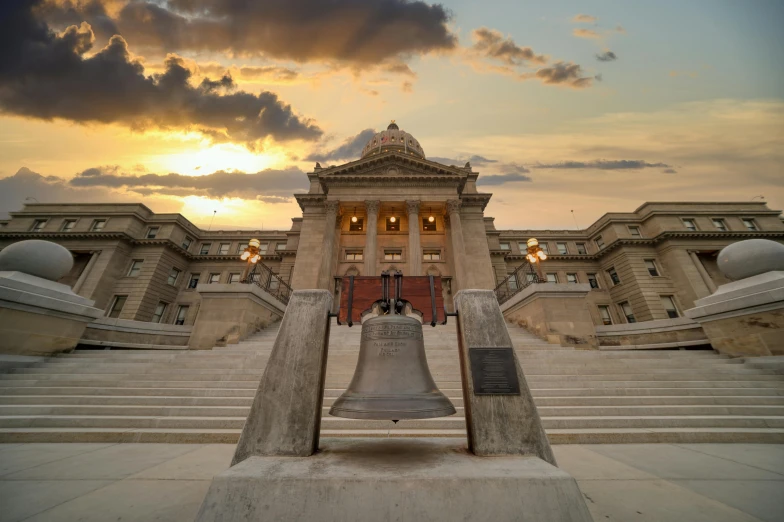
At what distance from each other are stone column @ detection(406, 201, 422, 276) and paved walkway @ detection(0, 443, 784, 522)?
1968 cm

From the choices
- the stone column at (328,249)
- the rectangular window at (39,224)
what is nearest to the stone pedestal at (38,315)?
the stone column at (328,249)

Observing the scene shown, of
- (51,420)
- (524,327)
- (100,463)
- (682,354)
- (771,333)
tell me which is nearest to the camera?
(100,463)

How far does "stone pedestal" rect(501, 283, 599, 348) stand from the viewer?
12.3 m

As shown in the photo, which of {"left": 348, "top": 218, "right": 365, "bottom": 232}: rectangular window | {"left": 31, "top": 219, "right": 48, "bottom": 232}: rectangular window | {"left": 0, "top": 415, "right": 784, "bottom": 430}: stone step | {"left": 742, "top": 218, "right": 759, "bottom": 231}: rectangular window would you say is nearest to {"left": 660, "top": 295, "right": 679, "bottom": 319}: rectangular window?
{"left": 742, "top": 218, "right": 759, "bottom": 231}: rectangular window

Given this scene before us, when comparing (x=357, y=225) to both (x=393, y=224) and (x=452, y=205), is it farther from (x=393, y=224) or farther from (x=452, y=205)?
(x=452, y=205)

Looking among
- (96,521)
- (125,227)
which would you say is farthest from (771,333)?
(125,227)

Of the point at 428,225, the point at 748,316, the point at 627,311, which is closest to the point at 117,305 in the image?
the point at 428,225

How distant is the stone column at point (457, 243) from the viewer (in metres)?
24.1

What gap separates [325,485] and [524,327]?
1478cm

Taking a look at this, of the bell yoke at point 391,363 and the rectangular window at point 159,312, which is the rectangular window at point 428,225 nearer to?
the bell yoke at point 391,363

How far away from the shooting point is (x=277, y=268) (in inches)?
1531

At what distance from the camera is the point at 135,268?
33.3 m

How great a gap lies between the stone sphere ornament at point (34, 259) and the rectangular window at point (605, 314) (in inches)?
1719

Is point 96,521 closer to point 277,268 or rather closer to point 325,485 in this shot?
point 325,485
